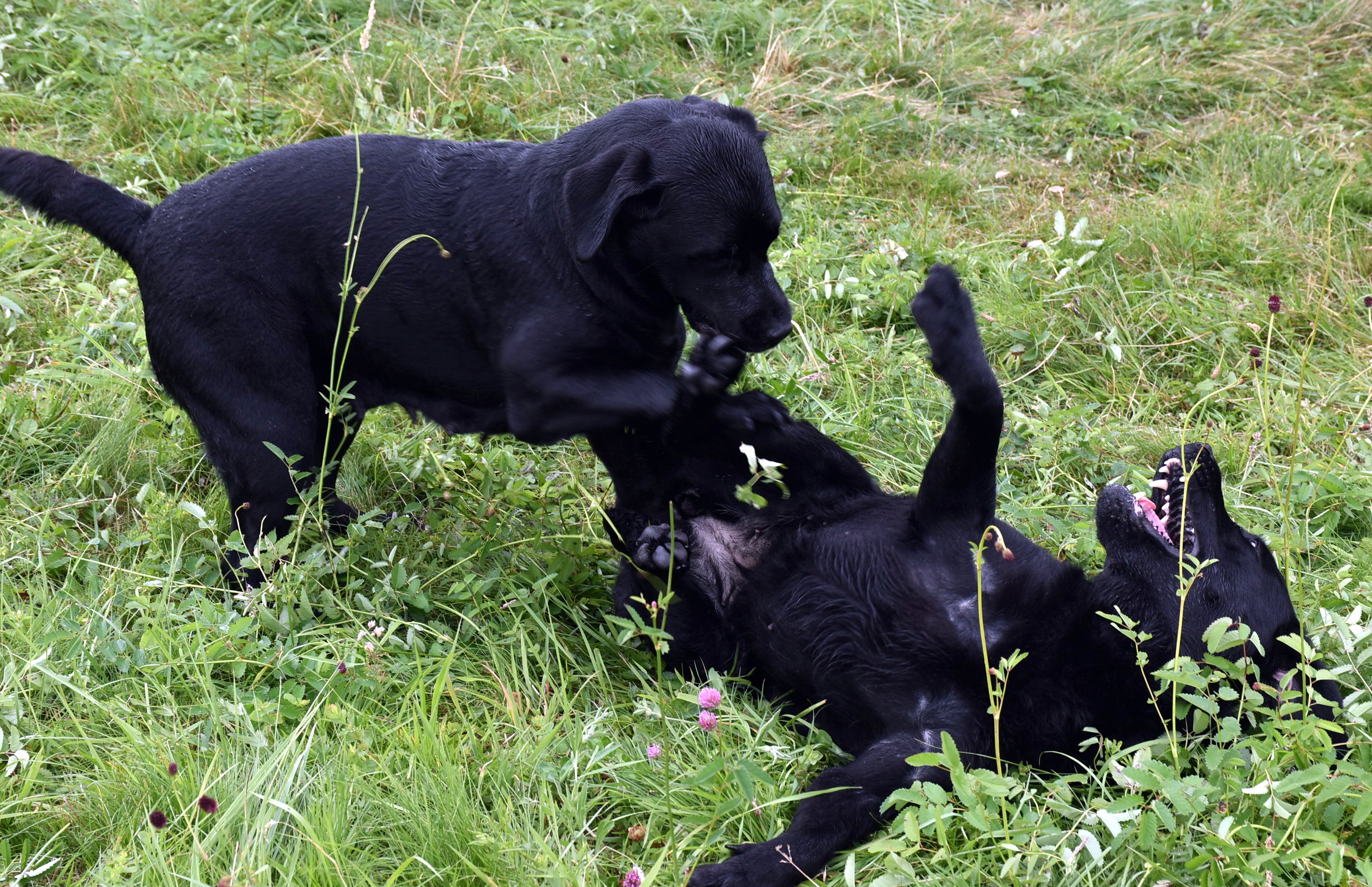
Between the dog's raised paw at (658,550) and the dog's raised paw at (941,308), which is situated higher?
the dog's raised paw at (941,308)

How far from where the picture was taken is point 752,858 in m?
2.26

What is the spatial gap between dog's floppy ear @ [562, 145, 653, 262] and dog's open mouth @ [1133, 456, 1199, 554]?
140 centimetres

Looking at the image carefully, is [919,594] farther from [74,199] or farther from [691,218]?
[74,199]

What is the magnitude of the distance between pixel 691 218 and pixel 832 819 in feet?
4.67

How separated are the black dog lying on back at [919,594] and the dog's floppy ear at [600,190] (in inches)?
17.5

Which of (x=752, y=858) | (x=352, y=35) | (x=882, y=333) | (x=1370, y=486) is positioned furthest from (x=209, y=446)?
(x=1370, y=486)

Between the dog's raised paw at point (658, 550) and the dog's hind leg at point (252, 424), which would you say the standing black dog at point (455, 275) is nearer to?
the dog's hind leg at point (252, 424)

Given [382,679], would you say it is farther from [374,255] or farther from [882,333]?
[882,333]

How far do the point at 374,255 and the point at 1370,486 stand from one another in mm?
2885

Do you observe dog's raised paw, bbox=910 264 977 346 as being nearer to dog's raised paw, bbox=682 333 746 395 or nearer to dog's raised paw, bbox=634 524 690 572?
dog's raised paw, bbox=682 333 746 395

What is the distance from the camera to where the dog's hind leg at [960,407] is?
8.84 ft

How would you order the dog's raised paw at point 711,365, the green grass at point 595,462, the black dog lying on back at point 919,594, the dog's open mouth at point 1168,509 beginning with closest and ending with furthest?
the green grass at point 595,462
the black dog lying on back at point 919,594
the dog's open mouth at point 1168,509
the dog's raised paw at point 711,365

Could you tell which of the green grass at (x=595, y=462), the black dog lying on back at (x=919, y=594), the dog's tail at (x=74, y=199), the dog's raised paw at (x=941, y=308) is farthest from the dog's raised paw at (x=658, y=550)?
the dog's tail at (x=74, y=199)

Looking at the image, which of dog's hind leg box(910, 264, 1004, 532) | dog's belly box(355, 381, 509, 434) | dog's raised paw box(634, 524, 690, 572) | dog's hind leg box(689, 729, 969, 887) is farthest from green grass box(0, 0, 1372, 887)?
dog's hind leg box(910, 264, 1004, 532)
